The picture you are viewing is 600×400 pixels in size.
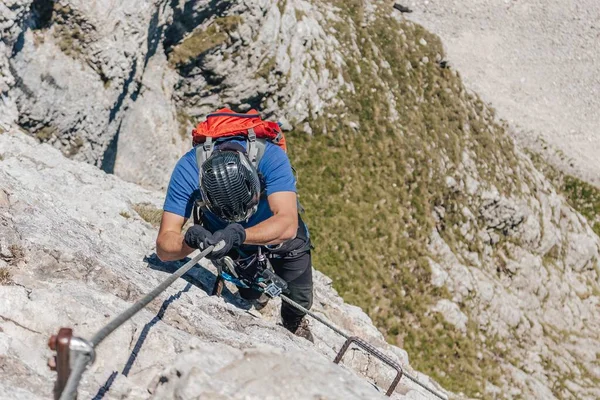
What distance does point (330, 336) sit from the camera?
41.6 feet

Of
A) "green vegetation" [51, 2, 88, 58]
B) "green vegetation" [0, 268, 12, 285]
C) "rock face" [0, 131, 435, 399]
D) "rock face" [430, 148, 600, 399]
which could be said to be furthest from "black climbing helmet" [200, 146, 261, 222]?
"rock face" [430, 148, 600, 399]

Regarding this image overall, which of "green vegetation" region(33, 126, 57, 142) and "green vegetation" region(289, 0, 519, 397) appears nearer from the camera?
"green vegetation" region(33, 126, 57, 142)

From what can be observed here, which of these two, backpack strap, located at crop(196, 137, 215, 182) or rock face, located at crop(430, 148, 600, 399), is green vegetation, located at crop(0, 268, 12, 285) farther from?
rock face, located at crop(430, 148, 600, 399)

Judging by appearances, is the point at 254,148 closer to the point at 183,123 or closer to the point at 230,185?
the point at 230,185

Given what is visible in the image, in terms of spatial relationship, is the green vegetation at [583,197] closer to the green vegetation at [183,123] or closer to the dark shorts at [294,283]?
the green vegetation at [183,123]

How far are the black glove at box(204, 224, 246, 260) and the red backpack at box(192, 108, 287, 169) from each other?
1317mm

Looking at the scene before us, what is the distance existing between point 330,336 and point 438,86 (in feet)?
85.9

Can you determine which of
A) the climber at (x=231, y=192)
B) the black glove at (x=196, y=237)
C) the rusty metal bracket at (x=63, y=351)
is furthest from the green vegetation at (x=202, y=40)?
the rusty metal bracket at (x=63, y=351)

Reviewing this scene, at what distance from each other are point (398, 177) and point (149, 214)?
1803 cm

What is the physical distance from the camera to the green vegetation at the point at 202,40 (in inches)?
959

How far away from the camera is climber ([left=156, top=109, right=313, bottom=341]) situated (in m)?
8.06

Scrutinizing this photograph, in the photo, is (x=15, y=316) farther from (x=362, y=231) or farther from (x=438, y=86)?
(x=438, y=86)

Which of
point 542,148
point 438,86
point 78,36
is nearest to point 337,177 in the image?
point 438,86

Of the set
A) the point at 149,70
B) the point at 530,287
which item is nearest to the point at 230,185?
the point at 149,70
